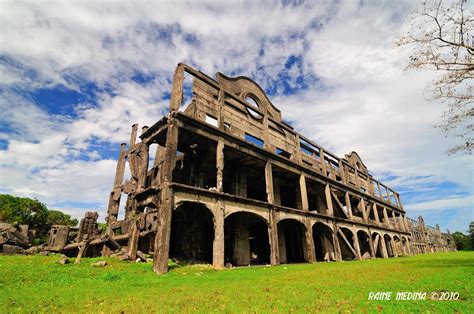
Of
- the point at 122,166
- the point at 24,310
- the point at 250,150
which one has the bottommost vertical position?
the point at 24,310

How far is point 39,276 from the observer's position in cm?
776

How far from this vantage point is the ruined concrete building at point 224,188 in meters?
11.8

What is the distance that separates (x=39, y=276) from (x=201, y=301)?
6715 mm

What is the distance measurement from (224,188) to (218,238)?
23.4 feet

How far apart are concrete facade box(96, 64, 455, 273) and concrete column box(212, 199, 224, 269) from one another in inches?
1.8

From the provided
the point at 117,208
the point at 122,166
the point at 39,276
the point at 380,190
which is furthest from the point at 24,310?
the point at 380,190

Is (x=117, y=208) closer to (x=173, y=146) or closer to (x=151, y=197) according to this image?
(x=151, y=197)

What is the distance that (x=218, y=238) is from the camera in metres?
11.7

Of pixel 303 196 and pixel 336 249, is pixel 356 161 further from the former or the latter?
pixel 303 196

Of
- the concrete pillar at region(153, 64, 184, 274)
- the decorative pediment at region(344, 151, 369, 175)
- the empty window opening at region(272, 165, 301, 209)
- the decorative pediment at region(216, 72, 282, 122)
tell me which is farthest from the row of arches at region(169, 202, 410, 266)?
the decorative pediment at region(344, 151, 369, 175)

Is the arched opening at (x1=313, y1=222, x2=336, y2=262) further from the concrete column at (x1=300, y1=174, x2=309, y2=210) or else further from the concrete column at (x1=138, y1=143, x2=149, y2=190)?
the concrete column at (x1=138, y1=143, x2=149, y2=190)

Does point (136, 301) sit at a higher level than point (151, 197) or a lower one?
lower

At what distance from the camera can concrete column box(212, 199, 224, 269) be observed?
11367 mm

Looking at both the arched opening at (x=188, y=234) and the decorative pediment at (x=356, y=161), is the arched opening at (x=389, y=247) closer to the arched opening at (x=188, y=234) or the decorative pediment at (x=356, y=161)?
the decorative pediment at (x=356, y=161)
